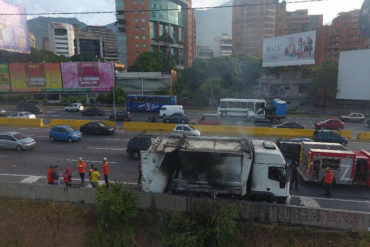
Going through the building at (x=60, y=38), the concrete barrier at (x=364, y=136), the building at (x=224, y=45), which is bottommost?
the concrete barrier at (x=364, y=136)

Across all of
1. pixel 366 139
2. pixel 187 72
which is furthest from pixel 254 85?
pixel 366 139

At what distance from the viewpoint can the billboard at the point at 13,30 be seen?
56.6m

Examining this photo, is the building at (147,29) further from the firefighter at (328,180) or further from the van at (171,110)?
the firefighter at (328,180)

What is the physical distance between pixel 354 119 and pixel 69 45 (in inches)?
6822

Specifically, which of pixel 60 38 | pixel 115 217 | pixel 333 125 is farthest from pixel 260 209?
pixel 60 38

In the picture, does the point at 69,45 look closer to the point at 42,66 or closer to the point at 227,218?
the point at 42,66

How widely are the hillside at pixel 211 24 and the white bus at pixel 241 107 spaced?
149m

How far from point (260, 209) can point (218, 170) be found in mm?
2152

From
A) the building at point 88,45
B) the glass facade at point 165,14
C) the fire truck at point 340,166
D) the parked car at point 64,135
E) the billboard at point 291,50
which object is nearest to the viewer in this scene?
the fire truck at point 340,166

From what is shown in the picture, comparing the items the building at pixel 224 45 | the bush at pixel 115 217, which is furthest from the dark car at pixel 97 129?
the building at pixel 224 45

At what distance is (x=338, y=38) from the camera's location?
76625mm

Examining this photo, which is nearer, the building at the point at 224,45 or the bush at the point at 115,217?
the bush at the point at 115,217

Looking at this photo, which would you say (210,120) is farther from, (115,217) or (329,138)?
(115,217)

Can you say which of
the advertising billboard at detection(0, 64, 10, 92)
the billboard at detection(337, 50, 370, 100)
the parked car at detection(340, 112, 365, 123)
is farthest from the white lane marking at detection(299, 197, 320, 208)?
the advertising billboard at detection(0, 64, 10, 92)
